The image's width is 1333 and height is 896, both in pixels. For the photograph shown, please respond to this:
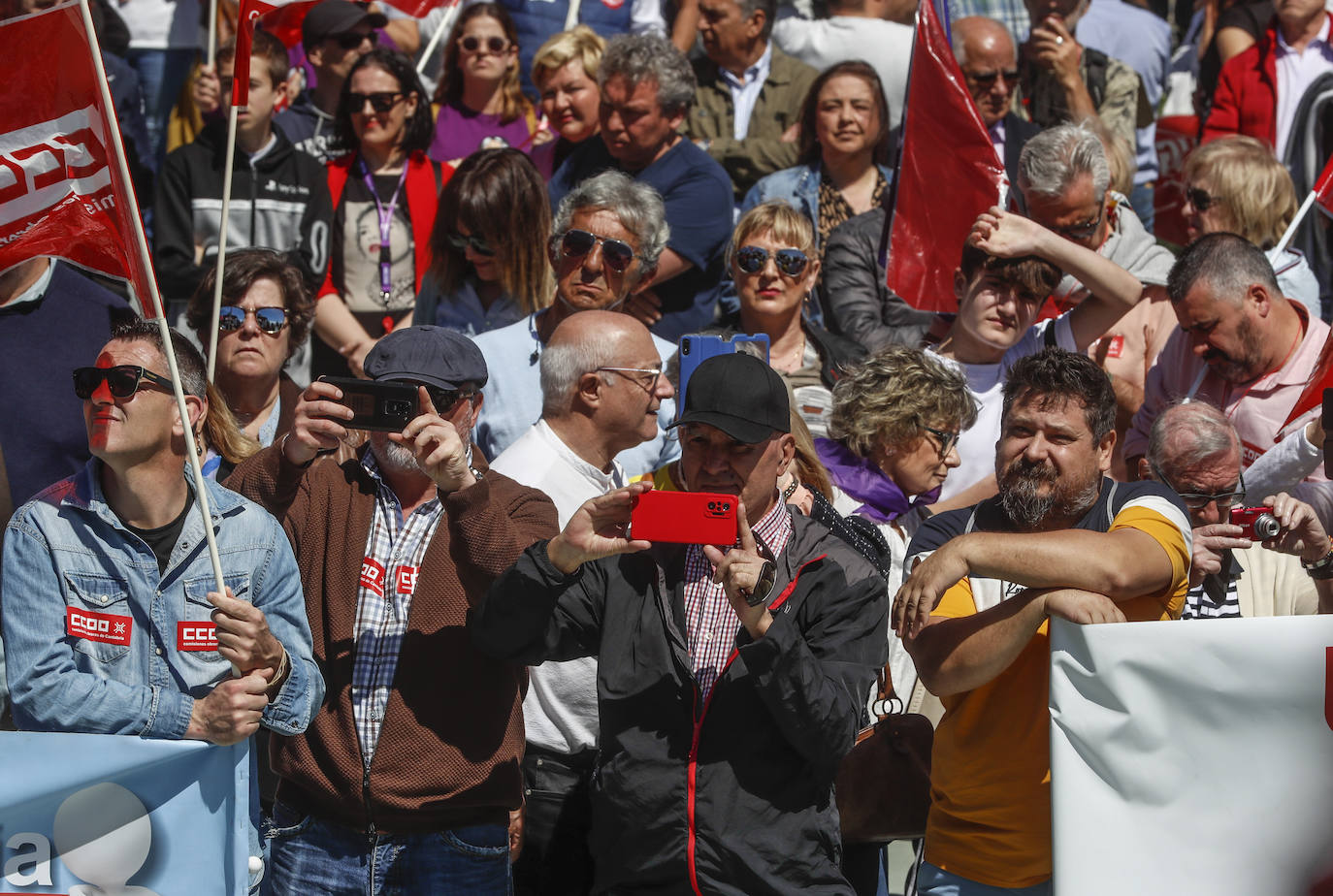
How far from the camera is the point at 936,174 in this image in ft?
22.1

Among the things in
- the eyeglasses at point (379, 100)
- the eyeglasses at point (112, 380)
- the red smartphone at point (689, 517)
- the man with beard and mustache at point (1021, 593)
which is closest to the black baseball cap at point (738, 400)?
the red smartphone at point (689, 517)

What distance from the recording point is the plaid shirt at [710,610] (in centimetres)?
414

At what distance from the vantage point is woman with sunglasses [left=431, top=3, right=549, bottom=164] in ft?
27.7

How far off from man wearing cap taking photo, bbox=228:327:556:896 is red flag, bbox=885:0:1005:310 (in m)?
2.69

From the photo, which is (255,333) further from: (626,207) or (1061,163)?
(1061,163)

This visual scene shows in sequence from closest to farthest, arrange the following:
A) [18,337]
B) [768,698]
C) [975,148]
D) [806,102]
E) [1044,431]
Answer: [768,698] → [1044,431] → [18,337] → [975,148] → [806,102]

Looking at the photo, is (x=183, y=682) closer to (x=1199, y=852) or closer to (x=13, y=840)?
(x=13, y=840)

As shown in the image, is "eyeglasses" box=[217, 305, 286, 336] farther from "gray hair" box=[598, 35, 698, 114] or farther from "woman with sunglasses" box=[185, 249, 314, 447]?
"gray hair" box=[598, 35, 698, 114]

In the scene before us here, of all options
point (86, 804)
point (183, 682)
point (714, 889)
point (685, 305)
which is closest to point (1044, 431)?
point (714, 889)

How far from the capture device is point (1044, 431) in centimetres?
427

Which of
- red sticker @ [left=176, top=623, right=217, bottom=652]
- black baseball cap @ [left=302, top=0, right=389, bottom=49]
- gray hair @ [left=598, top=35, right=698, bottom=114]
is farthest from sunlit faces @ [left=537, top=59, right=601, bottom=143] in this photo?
red sticker @ [left=176, top=623, right=217, bottom=652]

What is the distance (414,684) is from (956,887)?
1.52 metres

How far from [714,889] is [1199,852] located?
120cm

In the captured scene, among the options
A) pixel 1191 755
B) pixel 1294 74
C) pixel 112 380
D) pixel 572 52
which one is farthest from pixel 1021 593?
pixel 1294 74
